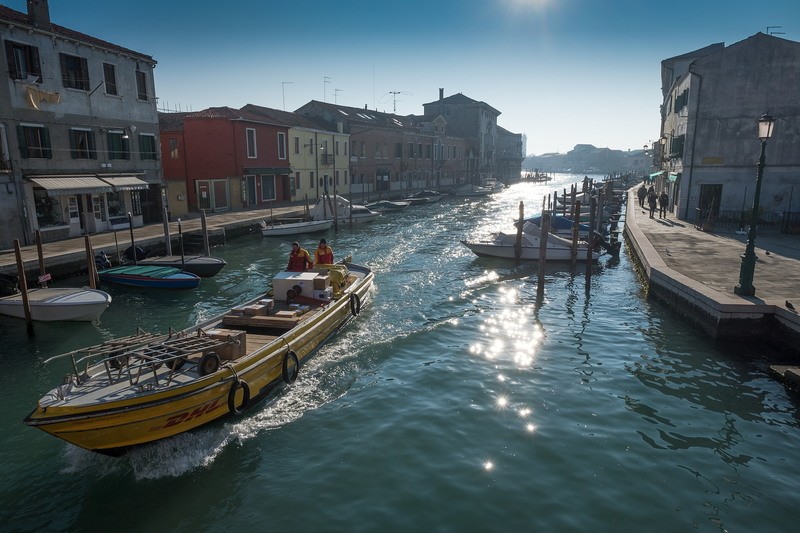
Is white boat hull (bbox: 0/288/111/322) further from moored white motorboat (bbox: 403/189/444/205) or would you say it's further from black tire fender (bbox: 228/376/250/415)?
moored white motorboat (bbox: 403/189/444/205)

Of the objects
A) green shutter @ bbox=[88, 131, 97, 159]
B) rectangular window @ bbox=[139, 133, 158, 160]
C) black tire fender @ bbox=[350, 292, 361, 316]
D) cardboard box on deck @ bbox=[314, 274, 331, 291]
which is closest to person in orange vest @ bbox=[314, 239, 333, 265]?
black tire fender @ bbox=[350, 292, 361, 316]

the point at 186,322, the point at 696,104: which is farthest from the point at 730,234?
the point at 186,322

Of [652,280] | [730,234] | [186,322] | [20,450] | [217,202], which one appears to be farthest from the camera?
[217,202]

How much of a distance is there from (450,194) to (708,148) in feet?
135

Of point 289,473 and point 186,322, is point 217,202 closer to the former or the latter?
point 186,322

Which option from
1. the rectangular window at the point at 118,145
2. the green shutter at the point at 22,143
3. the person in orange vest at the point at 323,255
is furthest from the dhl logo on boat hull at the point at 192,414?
the rectangular window at the point at 118,145

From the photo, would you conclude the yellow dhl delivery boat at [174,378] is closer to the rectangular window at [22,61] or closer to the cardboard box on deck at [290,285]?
the cardboard box on deck at [290,285]

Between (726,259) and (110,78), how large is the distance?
29.9m

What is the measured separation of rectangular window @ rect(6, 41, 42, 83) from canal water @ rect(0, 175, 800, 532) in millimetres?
12828

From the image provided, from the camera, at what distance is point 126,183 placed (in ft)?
88.7

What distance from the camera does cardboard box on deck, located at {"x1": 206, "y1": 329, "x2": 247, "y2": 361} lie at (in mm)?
9414

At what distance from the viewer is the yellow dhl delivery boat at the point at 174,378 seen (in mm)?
7457

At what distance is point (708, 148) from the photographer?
1078 inches

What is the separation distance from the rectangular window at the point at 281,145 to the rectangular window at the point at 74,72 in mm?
18092
